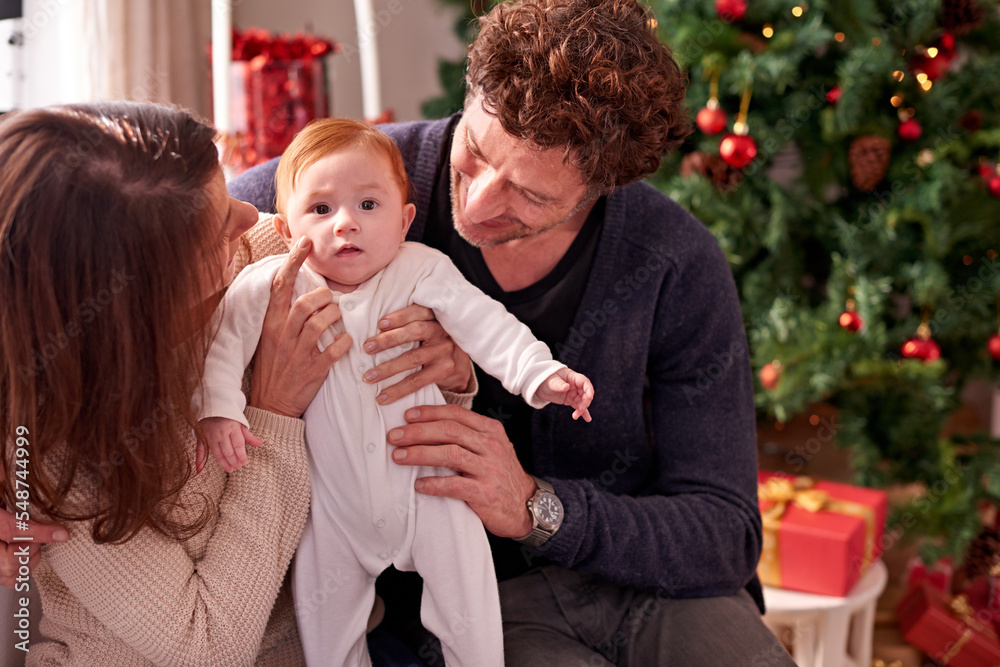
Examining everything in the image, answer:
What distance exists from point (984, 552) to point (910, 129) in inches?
46.9

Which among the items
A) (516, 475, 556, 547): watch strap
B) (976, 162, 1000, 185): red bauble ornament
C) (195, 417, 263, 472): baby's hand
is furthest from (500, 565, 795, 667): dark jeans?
(976, 162, 1000, 185): red bauble ornament

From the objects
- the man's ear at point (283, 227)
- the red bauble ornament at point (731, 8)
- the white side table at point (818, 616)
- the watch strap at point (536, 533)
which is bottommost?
the white side table at point (818, 616)

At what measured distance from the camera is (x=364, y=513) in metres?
1.02

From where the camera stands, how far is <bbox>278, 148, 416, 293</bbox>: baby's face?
3.29 feet

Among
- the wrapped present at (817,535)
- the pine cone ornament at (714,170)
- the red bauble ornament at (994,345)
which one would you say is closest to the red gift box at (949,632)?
the wrapped present at (817,535)

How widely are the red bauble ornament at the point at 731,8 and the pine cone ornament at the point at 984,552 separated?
1.55 m

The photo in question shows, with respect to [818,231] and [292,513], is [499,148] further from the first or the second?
[818,231]

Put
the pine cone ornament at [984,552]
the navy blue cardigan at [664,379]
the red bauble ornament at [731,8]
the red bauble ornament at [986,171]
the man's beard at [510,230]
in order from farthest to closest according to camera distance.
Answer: the pine cone ornament at [984,552] → the red bauble ornament at [986,171] → the red bauble ornament at [731,8] → the navy blue cardigan at [664,379] → the man's beard at [510,230]

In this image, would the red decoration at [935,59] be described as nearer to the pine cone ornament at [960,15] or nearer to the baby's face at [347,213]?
the pine cone ornament at [960,15]

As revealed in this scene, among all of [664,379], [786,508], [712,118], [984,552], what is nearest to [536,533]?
[664,379]

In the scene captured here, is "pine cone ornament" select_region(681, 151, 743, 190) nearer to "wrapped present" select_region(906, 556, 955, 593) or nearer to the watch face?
the watch face

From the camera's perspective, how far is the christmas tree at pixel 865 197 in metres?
1.88

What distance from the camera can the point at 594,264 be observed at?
1.31 meters

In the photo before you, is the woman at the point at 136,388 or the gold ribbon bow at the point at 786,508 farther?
the gold ribbon bow at the point at 786,508
